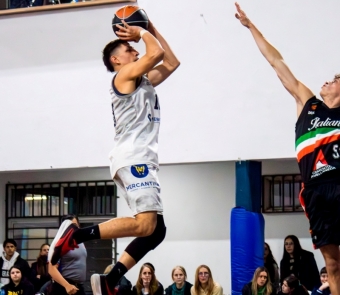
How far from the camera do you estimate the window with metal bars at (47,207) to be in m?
13.1

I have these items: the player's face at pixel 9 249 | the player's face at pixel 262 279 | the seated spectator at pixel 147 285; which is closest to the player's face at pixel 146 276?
the seated spectator at pixel 147 285

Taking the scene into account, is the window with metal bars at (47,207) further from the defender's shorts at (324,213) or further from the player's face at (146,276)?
the defender's shorts at (324,213)

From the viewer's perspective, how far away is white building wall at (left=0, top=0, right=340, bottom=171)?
1019 centimetres

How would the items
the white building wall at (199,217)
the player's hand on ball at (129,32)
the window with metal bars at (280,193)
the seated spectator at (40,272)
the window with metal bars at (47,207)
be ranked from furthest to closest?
the window with metal bars at (47,207) → the white building wall at (199,217) → the window with metal bars at (280,193) → the seated spectator at (40,272) → the player's hand on ball at (129,32)

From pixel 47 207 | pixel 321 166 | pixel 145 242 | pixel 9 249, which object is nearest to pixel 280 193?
pixel 47 207

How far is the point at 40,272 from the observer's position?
1143 centimetres

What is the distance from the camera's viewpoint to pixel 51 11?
11141 mm

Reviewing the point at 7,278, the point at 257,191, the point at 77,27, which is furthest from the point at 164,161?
the point at 7,278

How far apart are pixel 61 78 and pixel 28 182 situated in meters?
3.02

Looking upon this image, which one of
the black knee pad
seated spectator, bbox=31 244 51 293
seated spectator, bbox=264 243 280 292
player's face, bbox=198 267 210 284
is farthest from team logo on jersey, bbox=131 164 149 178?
seated spectator, bbox=31 244 51 293

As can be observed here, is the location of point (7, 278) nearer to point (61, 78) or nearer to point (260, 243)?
point (61, 78)

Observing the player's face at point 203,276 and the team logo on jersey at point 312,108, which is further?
the player's face at point 203,276

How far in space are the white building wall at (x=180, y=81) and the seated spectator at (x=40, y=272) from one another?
4.33ft

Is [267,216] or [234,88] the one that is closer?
[234,88]
